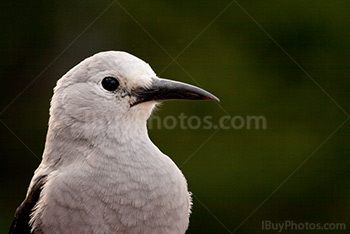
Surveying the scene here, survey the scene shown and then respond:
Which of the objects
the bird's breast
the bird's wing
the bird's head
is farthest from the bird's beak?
the bird's wing

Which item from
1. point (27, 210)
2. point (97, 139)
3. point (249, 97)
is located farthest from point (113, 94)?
point (249, 97)

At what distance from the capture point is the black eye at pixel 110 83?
2.98m

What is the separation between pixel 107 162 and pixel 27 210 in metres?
0.47

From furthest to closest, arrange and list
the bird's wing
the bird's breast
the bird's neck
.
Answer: the bird's wing → the bird's neck → the bird's breast

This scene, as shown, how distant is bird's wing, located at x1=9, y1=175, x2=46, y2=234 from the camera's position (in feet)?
9.98

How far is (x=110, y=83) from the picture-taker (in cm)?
298

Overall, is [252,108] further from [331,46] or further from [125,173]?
[125,173]

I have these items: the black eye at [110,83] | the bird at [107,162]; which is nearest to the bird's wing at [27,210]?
the bird at [107,162]

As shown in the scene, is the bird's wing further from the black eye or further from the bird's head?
the black eye

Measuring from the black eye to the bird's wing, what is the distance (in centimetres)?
46

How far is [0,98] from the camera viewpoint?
19.2 feet

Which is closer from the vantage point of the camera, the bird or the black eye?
the bird

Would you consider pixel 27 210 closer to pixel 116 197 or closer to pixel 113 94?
pixel 116 197

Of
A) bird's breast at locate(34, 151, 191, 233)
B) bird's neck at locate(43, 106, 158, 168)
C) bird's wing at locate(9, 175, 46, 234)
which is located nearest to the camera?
bird's breast at locate(34, 151, 191, 233)
